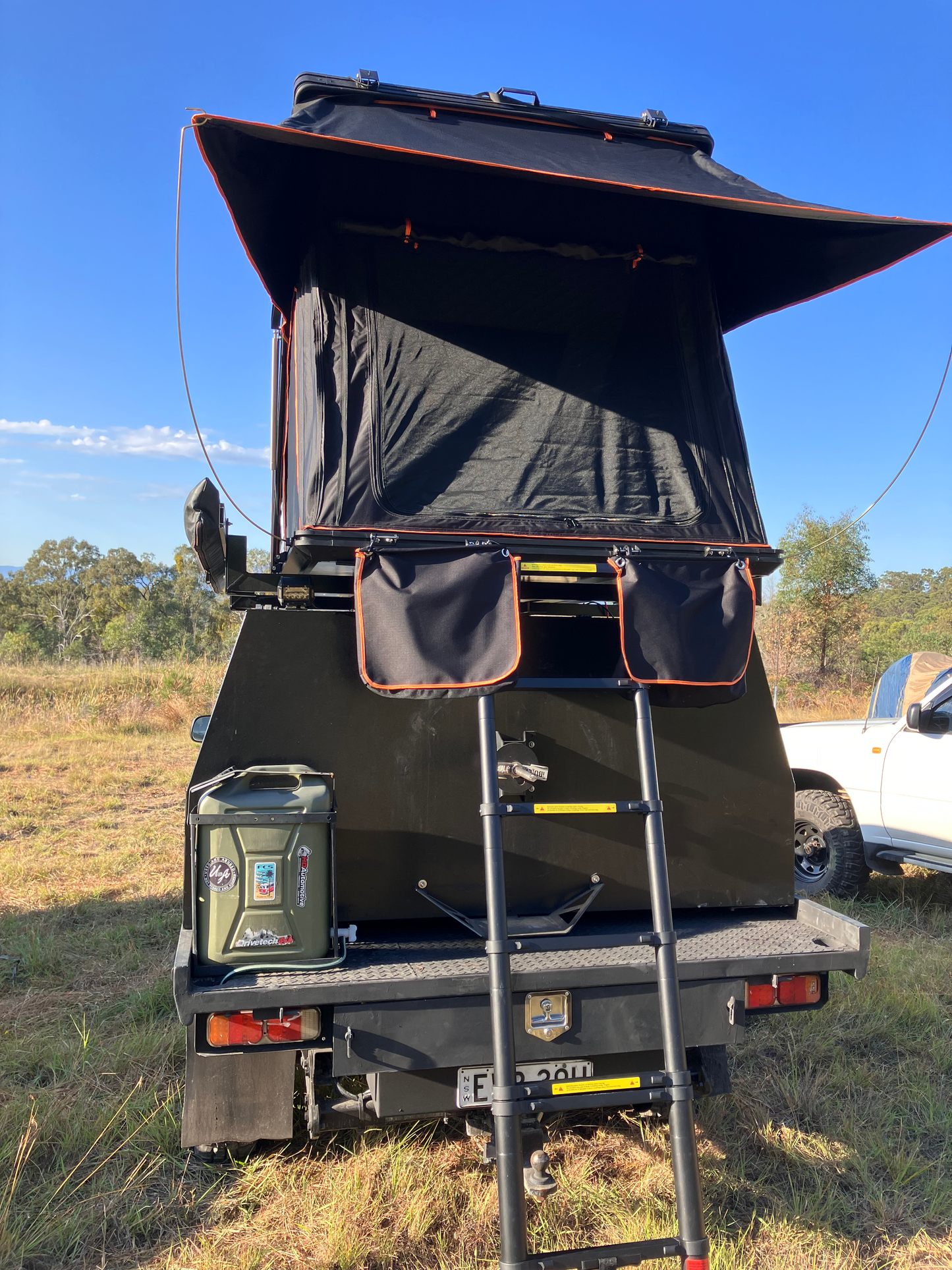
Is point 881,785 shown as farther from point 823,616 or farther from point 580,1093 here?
point 823,616

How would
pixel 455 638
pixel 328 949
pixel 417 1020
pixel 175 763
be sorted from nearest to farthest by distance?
pixel 417 1020 → pixel 328 949 → pixel 455 638 → pixel 175 763

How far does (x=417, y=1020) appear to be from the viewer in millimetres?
2268

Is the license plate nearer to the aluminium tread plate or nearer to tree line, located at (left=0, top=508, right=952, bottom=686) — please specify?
the aluminium tread plate

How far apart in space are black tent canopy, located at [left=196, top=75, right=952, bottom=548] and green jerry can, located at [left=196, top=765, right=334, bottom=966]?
0.88m

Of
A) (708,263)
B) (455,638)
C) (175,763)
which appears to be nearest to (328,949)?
(455,638)

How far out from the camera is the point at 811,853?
228 inches

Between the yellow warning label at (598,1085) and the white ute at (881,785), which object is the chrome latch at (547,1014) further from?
the white ute at (881,785)

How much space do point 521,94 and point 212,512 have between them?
201cm

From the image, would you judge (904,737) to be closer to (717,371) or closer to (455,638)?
(717,371)

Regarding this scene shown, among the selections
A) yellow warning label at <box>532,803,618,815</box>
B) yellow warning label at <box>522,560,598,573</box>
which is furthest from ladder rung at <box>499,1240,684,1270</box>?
yellow warning label at <box>522,560,598,573</box>

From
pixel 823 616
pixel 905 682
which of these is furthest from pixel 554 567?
pixel 823 616

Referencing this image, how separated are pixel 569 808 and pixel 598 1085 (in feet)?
2.35

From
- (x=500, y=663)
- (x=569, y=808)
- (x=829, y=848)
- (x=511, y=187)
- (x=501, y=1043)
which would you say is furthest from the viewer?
(x=829, y=848)

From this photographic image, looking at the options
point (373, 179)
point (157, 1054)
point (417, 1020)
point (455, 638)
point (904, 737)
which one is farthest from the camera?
point (904, 737)
